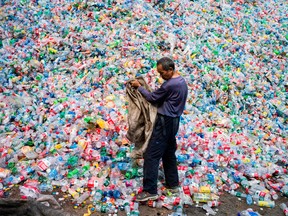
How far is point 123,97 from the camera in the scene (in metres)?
5.86

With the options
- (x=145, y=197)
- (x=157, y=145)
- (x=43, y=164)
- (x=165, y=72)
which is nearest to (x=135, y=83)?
(x=165, y=72)

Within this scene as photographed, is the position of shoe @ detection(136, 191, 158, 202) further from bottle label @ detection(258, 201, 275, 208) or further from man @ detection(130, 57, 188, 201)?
bottle label @ detection(258, 201, 275, 208)

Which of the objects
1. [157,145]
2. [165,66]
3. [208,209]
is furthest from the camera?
[208,209]

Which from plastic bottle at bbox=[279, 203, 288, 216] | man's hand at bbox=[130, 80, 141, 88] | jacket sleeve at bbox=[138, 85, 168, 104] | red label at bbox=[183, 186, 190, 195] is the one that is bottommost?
plastic bottle at bbox=[279, 203, 288, 216]

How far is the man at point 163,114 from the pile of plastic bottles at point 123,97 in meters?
0.36

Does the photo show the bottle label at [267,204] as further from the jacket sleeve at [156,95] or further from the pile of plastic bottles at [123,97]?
the jacket sleeve at [156,95]

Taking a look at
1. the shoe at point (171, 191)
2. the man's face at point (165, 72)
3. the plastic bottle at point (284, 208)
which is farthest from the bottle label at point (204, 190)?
the man's face at point (165, 72)

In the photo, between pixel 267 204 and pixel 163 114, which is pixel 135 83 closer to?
pixel 163 114

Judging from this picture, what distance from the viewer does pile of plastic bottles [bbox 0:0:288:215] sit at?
4.40 meters

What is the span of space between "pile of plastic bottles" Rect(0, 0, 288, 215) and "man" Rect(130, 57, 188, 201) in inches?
14.2

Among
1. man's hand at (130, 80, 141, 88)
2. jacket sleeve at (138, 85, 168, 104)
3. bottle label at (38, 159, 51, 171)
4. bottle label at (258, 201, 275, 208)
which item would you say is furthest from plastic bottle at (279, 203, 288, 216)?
bottle label at (38, 159, 51, 171)

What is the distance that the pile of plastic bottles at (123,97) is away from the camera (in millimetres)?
4402

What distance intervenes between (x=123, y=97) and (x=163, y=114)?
224cm

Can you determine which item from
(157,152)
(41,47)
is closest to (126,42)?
(41,47)
